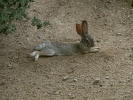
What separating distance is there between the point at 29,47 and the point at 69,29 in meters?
1.01

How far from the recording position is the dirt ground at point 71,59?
5660 mm

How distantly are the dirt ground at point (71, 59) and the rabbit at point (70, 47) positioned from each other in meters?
0.11

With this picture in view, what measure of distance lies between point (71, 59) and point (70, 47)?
1.01 feet

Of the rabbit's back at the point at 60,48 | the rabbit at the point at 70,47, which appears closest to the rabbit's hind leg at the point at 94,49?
the rabbit at the point at 70,47

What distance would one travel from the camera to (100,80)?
5863 millimetres

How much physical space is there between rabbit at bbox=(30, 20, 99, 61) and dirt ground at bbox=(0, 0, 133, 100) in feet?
0.37

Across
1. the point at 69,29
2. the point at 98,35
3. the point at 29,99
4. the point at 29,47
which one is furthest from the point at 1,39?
the point at 29,99

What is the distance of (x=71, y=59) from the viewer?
6.75 metres

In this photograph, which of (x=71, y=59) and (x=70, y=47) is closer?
(x=71, y=59)

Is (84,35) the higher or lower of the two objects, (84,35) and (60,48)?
the higher

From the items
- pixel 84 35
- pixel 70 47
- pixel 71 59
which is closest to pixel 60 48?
pixel 70 47

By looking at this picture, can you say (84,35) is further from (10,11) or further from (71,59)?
(10,11)

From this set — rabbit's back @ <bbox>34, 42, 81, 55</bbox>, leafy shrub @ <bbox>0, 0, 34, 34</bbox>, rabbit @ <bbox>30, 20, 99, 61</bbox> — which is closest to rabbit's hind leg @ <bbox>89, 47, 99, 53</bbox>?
rabbit @ <bbox>30, 20, 99, 61</bbox>

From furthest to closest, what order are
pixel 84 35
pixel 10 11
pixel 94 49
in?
1. pixel 84 35
2. pixel 94 49
3. pixel 10 11
